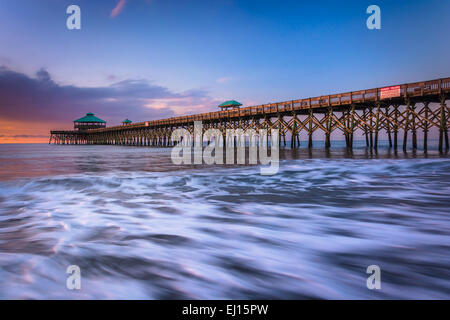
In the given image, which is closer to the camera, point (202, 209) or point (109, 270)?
point (109, 270)

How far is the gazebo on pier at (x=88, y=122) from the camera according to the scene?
271 ft

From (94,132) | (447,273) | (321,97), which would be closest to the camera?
(447,273)

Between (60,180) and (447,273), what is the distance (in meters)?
8.02

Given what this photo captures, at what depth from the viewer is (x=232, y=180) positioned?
7.35 meters

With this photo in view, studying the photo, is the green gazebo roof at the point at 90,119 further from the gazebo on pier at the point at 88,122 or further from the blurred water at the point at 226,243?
the blurred water at the point at 226,243

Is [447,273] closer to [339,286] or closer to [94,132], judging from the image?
[339,286]

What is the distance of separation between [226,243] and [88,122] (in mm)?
93950

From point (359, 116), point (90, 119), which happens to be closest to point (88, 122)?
point (90, 119)

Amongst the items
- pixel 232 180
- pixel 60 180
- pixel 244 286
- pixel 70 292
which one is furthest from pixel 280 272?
pixel 60 180

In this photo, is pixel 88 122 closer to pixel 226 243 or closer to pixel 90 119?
pixel 90 119

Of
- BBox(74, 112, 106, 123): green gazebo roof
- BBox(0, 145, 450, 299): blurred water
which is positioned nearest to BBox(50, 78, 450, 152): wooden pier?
BBox(0, 145, 450, 299): blurred water

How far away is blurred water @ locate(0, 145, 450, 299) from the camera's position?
1809 mm

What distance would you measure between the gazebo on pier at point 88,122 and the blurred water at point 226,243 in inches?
3472

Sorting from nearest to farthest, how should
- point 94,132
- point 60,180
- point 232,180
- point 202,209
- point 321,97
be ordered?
1. point 202,209
2. point 60,180
3. point 232,180
4. point 321,97
5. point 94,132
